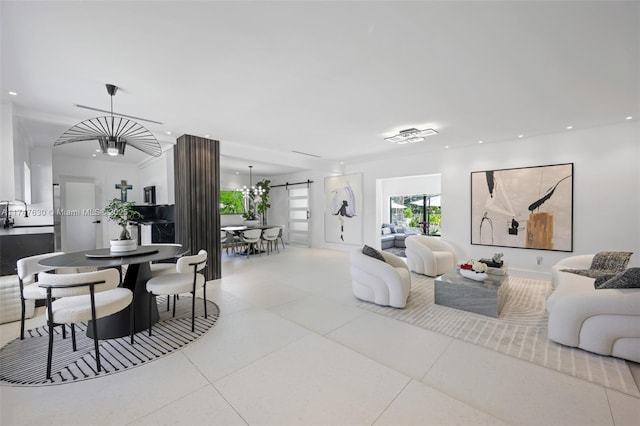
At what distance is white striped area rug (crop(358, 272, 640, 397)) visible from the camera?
7.20 ft

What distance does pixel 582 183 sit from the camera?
188 inches

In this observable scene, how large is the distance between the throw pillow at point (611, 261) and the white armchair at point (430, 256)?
2.08m

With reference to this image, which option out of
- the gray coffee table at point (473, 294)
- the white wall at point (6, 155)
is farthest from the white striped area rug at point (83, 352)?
the gray coffee table at point (473, 294)

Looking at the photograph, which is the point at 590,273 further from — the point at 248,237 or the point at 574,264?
the point at 248,237

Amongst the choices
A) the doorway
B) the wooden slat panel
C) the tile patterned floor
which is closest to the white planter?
the tile patterned floor

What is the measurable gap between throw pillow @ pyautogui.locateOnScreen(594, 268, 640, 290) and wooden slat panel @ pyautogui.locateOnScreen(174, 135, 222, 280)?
561 cm

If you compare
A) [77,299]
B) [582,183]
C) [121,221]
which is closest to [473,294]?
[582,183]

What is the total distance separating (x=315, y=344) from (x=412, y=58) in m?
2.99

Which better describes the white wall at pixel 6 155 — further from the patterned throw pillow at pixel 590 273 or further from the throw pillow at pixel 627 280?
the patterned throw pillow at pixel 590 273

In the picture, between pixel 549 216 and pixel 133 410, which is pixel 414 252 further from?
pixel 133 410

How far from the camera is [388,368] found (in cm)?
224

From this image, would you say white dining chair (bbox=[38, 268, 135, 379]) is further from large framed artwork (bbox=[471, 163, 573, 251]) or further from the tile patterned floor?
large framed artwork (bbox=[471, 163, 573, 251])

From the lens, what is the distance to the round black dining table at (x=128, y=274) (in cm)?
264

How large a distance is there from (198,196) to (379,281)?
370 centimetres
